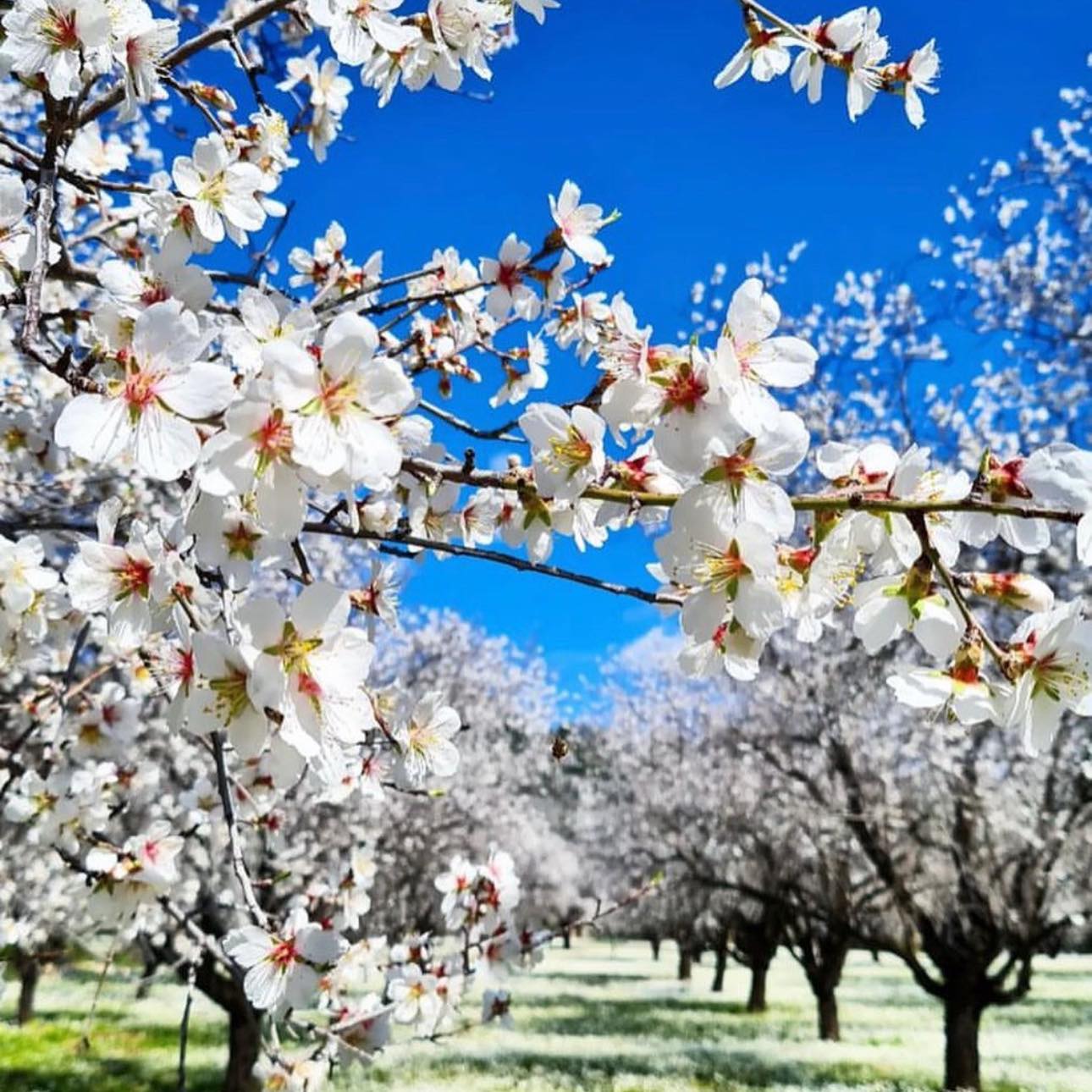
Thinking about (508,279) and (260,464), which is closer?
(260,464)

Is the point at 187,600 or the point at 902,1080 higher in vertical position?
the point at 187,600

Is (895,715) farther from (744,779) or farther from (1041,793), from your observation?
(744,779)

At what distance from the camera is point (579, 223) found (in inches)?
76.3

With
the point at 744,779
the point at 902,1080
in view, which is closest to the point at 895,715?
the point at 902,1080

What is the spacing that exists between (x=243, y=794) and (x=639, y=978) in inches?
1051

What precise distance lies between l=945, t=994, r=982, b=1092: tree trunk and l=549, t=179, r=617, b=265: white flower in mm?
9212

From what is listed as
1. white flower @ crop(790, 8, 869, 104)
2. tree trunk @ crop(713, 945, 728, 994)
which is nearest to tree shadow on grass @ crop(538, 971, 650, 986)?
tree trunk @ crop(713, 945, 728, 994)

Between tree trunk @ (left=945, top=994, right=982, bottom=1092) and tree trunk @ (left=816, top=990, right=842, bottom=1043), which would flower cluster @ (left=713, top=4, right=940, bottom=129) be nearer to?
tree trunk @ (left=945, top=994, right=982, bottom=1092)

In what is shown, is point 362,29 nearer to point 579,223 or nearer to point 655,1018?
point 579,223

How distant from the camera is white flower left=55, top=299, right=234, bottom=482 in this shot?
0.96m

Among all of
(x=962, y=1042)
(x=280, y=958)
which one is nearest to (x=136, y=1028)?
(x=962, y=1042)

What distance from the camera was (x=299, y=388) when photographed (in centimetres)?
92

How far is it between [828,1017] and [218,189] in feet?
51.0

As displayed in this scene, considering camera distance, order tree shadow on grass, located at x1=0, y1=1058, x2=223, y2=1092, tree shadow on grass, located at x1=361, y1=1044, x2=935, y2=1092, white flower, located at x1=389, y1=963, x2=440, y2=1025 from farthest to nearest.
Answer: tree shadow on grass, located at x1=361, y1=1044, x2=935, y2=1092 → tree shadow on grass, located at x1=0, y1=1058, x2=223, y2=1092 → white flower, located at x1=389, y1=963, x2=440, y2=1025
